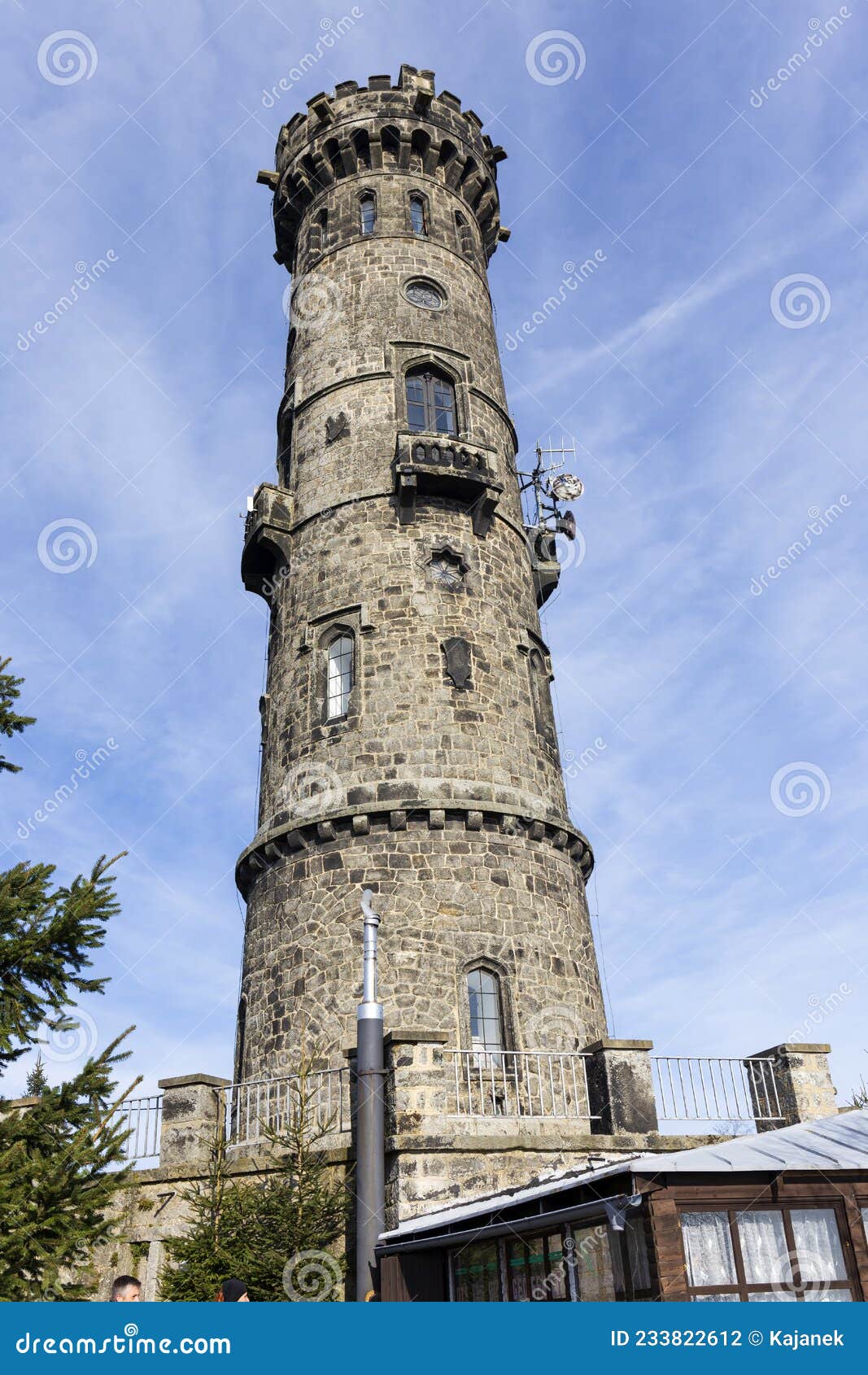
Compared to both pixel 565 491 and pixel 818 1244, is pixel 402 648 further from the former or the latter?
pixel 818 1244

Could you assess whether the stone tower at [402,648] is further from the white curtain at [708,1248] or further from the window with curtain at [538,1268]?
the white curtain at [708,1248]

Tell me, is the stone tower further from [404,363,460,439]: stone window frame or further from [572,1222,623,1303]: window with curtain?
[572,1222,623,1303]: window with curtain

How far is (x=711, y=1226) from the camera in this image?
7.80m

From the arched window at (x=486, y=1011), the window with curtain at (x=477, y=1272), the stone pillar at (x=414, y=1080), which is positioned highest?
the arched window at (x=486, y=1011)

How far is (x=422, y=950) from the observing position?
1698cm

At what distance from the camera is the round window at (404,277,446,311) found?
78.1 ft

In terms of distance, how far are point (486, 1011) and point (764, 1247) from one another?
9.25m

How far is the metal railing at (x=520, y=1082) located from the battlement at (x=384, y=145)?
765 inches

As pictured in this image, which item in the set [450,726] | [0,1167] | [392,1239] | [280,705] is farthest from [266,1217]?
[280,705]

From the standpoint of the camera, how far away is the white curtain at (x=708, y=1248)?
25.2ft

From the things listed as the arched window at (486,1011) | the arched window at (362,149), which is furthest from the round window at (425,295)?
the arched window at (486,1011)

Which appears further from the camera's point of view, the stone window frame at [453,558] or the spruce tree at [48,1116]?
the stone window frame at [453,558]

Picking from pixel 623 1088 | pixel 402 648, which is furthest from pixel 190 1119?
pixel 402 648
